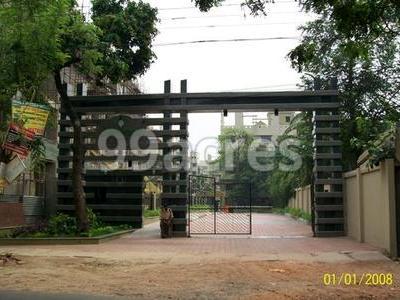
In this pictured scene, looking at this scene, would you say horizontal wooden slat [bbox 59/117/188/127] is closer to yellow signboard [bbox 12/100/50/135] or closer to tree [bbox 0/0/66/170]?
yellow signboard [bbox 12/100/50/135]

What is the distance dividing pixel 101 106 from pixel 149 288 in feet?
47.1

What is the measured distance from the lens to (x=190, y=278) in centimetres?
1196

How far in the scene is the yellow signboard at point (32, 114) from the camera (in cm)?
1496

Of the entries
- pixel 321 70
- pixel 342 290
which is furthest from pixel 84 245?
pixel 321 70

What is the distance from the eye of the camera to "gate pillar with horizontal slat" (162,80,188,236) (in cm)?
2312

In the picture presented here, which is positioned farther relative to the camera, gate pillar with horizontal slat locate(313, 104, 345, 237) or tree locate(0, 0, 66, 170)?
gate pillar with horizontal slat locate(313, 104, 345, 237)

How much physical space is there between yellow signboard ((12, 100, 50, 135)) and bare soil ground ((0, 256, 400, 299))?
3.27 meters

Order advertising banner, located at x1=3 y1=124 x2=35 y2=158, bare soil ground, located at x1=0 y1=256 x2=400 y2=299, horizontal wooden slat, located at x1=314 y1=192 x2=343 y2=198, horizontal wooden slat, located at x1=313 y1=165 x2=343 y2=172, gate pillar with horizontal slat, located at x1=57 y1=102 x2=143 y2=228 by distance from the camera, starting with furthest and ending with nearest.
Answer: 1. gate pillar with horizontal slat, located at x1=57 y1=102 x2=143 y2=228
2. horizontal wooden slat, located at x1=313 y1=165 x2=343 y2=172
3. horizontal wooden slat, located at x1=314 y1=192 x2=343 y2=198
4. advertising banner, located at x1=3 y1=124 x2=35 y2=158
5. bare soil ground, located at x1=0 y1=256 x2=400 y2=299

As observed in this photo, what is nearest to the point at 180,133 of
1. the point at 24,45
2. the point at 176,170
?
the point at 176,170

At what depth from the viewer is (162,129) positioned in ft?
78.2

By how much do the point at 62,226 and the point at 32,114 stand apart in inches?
282

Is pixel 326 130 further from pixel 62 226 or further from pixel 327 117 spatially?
pixel 62 226

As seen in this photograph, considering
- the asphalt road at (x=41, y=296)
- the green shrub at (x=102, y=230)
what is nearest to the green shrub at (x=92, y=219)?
the green shrub at (x=102, y=230)
